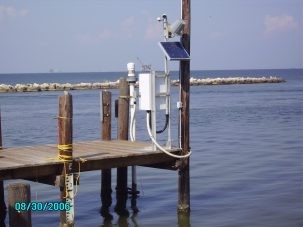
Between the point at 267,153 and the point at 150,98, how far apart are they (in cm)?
1115

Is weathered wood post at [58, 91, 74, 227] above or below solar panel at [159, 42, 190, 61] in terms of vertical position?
below

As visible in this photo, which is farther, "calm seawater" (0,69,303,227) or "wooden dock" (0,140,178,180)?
"calm seawater" (0,69,303,227)

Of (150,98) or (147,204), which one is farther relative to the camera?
(147,204)

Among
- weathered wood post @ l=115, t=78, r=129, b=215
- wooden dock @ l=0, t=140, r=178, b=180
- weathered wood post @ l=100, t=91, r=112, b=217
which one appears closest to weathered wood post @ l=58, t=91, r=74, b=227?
wooden dock @ l=0, t=140, r=178, b=180

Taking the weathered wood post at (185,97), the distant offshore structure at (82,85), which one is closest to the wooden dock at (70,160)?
the weathered wood post at (185,97)

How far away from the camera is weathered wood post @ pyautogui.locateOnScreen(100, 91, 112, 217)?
1385 cm

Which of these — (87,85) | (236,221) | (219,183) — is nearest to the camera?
(236,221)

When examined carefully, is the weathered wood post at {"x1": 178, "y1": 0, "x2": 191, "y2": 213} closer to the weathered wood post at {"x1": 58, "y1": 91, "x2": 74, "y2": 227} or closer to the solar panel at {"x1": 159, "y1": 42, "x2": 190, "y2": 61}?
the solar panel at {"x1": 159, "y1": 42, "x2": 190, "y2": 61}

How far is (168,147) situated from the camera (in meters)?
12.5

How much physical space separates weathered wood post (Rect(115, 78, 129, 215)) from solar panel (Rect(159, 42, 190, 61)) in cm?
214

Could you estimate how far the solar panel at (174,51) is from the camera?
466 inches

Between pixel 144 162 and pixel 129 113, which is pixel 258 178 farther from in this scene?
pixel 144 162

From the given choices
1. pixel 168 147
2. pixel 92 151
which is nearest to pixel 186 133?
pixel 168 147

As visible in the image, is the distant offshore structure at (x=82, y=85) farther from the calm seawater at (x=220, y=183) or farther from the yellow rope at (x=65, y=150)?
the yellow rope at (x=65, y=150)
